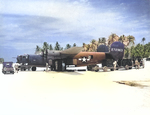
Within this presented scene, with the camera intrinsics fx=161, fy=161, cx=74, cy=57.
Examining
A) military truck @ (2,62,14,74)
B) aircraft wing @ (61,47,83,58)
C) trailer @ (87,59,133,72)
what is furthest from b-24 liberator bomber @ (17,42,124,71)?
military truck @ (2,62,14,74)

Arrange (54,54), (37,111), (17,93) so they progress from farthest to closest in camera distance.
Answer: (54,54) → (17,93) → (37,111)

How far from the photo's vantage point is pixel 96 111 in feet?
16.1

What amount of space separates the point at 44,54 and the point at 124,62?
9.36m

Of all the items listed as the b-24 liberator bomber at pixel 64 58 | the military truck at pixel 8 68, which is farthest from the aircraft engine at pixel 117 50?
the military truck at pixel 8 68

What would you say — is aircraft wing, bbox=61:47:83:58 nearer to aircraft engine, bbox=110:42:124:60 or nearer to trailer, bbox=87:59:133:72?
trailer, bbox=87:59:133:72

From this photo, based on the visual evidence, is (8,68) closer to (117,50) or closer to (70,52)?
(70,52)

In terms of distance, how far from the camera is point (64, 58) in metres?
16.3

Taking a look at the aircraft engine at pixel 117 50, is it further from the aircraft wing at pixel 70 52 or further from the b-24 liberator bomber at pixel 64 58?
the aircraft wing at pixel 70 52

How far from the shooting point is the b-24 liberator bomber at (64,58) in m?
16.1

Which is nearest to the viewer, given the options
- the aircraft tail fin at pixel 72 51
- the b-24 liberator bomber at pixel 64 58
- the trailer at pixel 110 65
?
the aircraft tail fin at pixel 72 51

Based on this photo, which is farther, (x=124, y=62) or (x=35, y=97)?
(x=124, y=62)

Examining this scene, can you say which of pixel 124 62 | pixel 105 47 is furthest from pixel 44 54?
pixel 124 62

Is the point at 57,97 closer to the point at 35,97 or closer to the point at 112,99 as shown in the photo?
the point at 35,97

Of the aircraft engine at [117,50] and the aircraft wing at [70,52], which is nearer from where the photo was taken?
the aircraft wing at [70,52]
